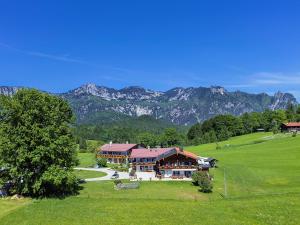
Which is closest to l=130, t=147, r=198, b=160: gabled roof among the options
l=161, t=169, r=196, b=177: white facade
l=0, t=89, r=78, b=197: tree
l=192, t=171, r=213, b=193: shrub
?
l=161, t=169, r=196, b=177: white facade

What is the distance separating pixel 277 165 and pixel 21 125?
64.1m

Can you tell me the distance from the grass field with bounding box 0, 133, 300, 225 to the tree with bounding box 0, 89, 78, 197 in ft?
14.3

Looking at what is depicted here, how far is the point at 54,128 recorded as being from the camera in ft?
217

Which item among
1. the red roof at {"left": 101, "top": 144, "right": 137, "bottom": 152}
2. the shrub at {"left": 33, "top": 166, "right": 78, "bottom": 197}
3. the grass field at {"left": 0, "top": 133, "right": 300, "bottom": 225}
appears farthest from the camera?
the red roof at {"left": 101, "top": 144, "right": 137, "bottom": 152}

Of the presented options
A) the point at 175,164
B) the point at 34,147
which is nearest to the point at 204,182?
the point at 175,164

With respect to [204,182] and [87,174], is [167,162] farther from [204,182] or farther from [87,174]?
[87,174]

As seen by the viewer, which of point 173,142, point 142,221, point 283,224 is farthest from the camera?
point 173,142

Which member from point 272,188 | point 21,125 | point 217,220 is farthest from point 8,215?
point 272,188

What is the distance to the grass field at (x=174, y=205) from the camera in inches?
1788

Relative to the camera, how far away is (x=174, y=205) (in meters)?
54.1

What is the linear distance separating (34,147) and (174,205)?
2611 centimetres

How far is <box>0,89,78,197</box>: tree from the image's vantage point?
206 feet

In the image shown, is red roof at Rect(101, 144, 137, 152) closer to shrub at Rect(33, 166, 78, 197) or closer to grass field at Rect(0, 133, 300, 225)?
grass field at Rect(0, 133, 300, 225)

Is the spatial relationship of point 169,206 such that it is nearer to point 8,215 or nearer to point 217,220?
point 217,220
